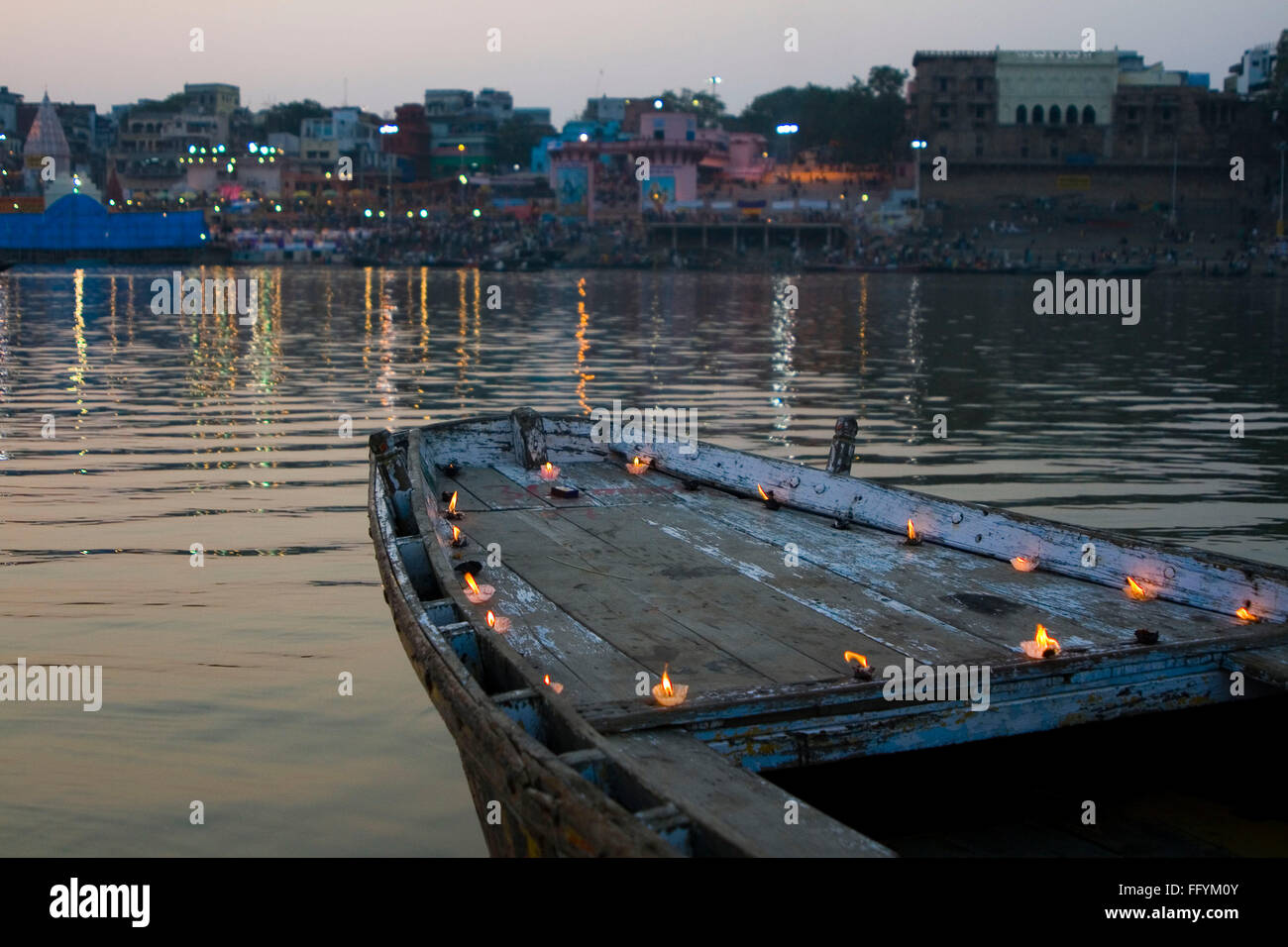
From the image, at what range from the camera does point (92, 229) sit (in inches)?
4085

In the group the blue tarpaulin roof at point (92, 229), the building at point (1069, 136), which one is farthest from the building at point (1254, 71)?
the blue tarpaulin roof at point (92, 229)

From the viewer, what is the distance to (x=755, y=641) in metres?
6.33

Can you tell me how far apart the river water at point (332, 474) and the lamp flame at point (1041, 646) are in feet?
8.18

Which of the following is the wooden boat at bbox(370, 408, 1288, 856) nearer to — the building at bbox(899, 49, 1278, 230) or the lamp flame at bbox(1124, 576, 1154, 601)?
the lamp flame at bbox(1124, 576, 1154, 601)

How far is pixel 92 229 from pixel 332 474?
98.7m

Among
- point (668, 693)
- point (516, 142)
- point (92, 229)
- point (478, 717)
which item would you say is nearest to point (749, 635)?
point (668, 693)

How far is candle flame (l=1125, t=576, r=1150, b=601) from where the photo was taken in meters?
6.89

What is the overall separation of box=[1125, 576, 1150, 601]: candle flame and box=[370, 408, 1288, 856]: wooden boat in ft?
0.06

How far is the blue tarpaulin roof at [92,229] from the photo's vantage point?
103m

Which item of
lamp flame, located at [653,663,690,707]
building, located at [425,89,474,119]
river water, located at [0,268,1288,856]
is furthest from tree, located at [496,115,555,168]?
lamp flame, located at [653,663,690,707]

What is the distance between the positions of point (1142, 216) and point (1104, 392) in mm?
82901

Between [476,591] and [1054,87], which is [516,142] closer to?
[1054,87]

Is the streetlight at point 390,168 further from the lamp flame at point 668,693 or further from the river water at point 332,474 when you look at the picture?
the lamp flame at point 668,693
